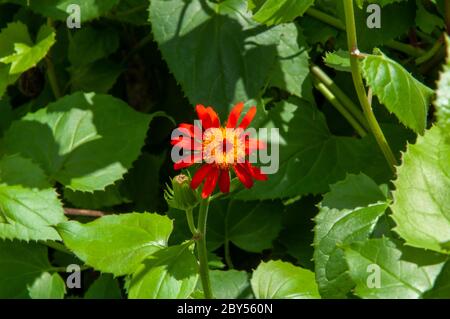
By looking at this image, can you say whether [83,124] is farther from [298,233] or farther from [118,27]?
[298,233]

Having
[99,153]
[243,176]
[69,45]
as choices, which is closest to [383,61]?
[243,176]

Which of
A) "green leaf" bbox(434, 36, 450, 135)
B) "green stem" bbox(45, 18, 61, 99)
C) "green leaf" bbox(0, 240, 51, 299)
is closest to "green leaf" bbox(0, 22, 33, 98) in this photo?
"green stem" bbox(45, 18, 61, 99)

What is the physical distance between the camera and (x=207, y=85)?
1235 millimetres

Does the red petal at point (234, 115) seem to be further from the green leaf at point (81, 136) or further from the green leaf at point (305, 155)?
the green leaf at point (81, 136)

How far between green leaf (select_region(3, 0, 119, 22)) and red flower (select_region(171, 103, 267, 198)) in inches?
14.7

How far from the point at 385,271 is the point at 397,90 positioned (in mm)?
246

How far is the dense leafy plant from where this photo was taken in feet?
3.23

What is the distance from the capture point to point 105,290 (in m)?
1.27

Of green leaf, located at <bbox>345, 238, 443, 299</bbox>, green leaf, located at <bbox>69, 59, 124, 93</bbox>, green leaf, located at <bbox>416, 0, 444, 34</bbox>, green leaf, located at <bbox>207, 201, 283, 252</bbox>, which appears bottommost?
green leaf, located at <bbox>207, 201, 283, 252</bbox>

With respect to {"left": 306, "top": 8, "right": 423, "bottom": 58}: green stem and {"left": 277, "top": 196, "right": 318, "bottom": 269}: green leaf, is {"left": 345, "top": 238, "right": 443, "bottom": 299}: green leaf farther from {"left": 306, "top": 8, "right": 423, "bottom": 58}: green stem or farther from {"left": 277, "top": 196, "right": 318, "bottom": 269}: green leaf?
{"left": 306, "top": 8, "right": 423, "bottom": 58}: green stem

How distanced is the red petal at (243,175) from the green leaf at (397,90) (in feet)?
0.66

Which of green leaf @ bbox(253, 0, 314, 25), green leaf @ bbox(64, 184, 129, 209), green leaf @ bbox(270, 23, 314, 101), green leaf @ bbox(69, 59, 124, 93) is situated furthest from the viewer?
green leaf @ bbox(69, 59, 124, 93)

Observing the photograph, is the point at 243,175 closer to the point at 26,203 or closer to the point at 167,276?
the point at 167,276

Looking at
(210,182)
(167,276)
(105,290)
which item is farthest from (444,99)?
(105,290)
